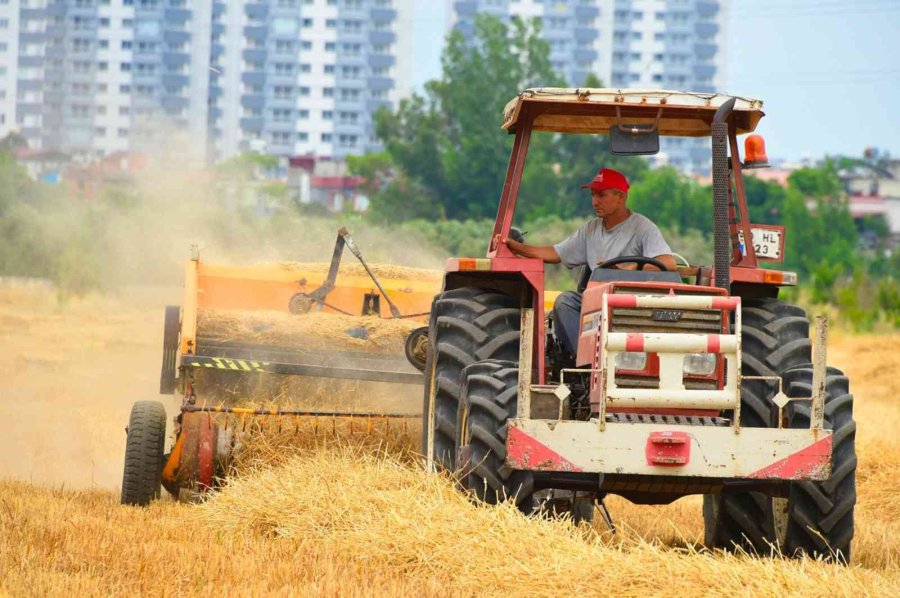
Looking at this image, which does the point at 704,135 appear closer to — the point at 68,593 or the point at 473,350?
the point at 473,350

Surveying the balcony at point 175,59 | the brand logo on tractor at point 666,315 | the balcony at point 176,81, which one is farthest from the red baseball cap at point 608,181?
the balcony at point 175,59

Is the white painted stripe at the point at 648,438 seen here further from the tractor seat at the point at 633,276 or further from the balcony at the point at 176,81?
the balcony at the point at 176,81

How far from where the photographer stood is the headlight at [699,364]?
7609 mm

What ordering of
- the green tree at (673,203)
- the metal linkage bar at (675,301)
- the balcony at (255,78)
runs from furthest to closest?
the balcony at (255,78) → the green tree at (673,203) → the metal linkage bar at (675,301)

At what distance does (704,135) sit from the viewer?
9.09 meters

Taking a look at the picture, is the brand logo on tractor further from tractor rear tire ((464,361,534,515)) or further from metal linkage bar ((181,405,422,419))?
metal linkage bar ((181,405,422,419))

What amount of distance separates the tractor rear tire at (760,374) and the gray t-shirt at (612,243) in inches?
24.9

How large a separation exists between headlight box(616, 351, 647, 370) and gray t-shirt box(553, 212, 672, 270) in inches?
44.3

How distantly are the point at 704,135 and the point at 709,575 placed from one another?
356 centimetres

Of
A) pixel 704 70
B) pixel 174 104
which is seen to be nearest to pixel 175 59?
pixel 174 104

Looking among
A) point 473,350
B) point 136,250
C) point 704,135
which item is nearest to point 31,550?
point 473,350

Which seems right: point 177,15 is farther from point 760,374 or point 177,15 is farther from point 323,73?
point 323,73

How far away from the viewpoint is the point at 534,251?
8.69m

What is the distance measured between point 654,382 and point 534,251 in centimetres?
142
